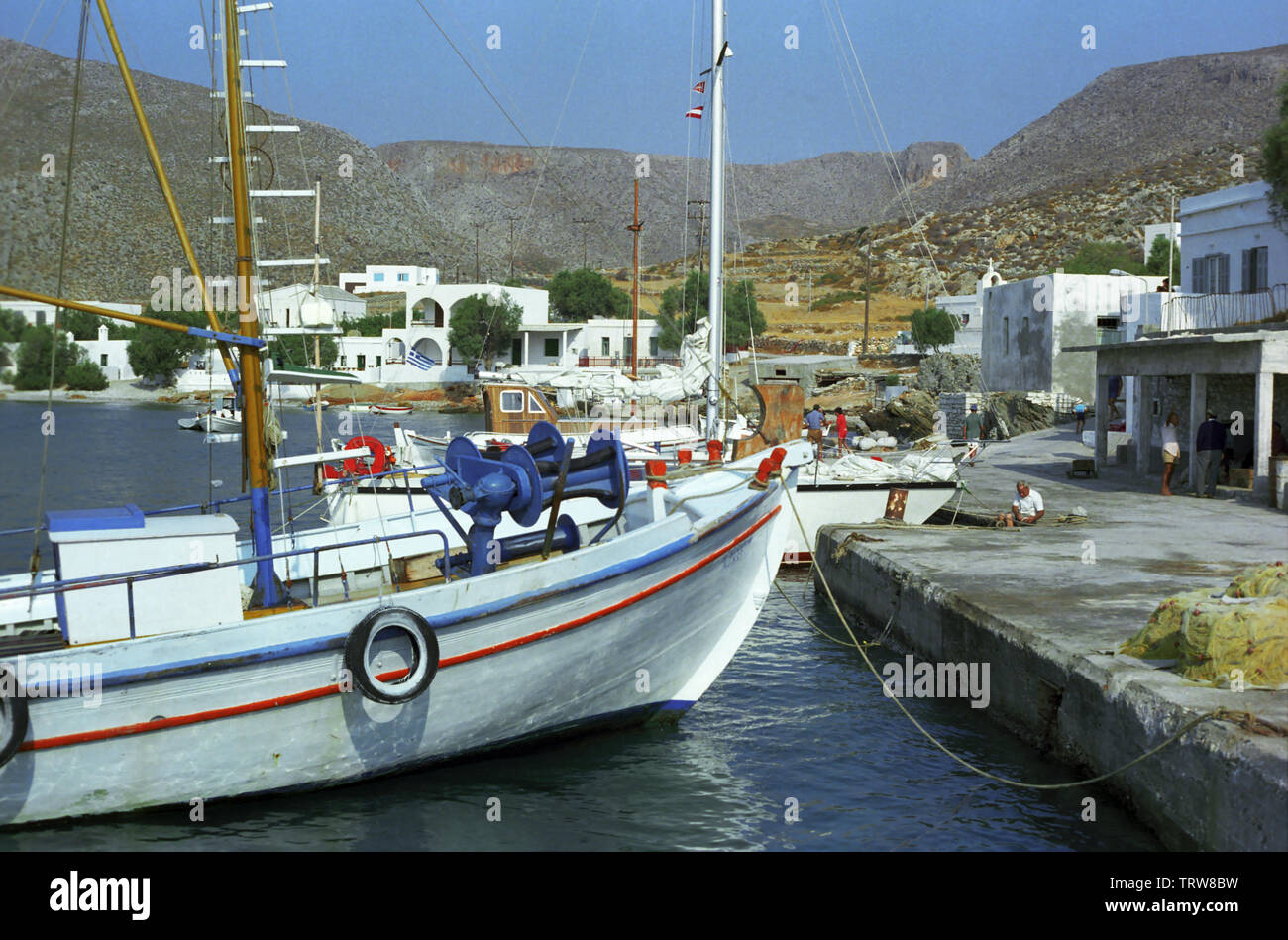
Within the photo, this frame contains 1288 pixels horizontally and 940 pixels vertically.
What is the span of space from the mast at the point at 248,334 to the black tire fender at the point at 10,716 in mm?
2216

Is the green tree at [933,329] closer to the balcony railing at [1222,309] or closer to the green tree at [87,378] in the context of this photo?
the balcony railing at [1222,309]

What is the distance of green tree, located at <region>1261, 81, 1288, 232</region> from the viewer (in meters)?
25.3

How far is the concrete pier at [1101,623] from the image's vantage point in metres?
7.19

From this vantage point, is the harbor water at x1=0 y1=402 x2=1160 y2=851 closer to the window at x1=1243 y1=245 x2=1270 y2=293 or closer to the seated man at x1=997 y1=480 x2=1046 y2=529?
the seated man at x1=997 y1=480 x2=1046 y2=529

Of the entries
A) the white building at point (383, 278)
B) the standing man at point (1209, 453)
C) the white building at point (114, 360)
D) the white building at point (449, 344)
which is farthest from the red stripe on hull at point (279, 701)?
the white building at point (383, 278)

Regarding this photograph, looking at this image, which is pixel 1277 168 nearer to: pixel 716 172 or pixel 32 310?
pixel 716 172

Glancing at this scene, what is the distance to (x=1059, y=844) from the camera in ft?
27.5

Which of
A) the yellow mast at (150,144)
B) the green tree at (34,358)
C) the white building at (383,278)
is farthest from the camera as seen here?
the white building at (383,278)

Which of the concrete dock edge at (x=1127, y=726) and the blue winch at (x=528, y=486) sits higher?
the blue winch at (x=528, y=486)

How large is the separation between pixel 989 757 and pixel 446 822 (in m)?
4.74

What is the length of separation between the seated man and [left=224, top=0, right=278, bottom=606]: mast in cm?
1157

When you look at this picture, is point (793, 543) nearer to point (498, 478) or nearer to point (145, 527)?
point (498, 478)

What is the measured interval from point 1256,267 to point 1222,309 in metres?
3.23
